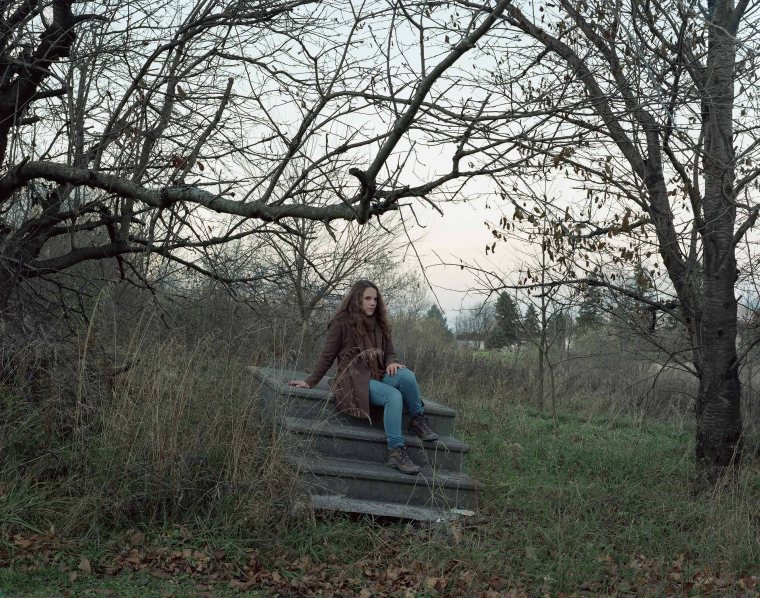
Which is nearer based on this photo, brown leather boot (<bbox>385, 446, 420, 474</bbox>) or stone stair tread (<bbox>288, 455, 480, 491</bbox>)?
stone stair tread (<bbox>288, 455, 480, 491</bbox>)

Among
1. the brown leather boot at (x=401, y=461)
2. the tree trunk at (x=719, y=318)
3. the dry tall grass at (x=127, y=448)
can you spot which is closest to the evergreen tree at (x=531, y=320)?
the tree trunk at (x=719, y=318)

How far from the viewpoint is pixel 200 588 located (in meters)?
4.30

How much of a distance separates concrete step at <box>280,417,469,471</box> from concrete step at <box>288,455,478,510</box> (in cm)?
13

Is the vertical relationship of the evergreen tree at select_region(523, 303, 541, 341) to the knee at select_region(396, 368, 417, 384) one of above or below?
above

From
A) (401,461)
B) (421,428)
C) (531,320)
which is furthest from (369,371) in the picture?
(531,320)

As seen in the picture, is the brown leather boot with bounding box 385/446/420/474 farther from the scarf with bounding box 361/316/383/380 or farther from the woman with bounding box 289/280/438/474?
the scarf with bounding box 361/316/383/380

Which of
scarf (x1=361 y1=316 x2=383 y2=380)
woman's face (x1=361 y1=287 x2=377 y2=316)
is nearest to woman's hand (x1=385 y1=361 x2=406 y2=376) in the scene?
scarf (x1=361 y1=316 x2=383 y2=380)

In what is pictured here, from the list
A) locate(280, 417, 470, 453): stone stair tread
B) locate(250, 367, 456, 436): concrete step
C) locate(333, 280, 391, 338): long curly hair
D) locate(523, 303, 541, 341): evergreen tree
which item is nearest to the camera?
locate(280, 417, 470, 453): stone stair tread

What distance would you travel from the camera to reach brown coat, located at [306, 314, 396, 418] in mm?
6266

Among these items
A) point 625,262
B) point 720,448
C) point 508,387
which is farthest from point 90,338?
point 508,387

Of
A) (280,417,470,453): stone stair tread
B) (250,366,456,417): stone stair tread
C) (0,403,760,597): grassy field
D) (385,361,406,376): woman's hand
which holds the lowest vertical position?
(0,403,760,597): grassy field

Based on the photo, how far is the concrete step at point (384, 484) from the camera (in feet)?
18.7

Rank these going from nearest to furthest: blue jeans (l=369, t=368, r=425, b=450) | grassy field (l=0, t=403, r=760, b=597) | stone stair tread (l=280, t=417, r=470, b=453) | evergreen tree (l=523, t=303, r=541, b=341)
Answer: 1. grassy field (l=0, t=403, r=760, b=597)
2. stone stair tread (l=280, t=417, r=470, b=453)
3. blue jeans (l=369, t=368, r=425, b=450)
4. evergreen tree (l=523, t=303, r=541, b=341)

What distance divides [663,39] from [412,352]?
948cm
